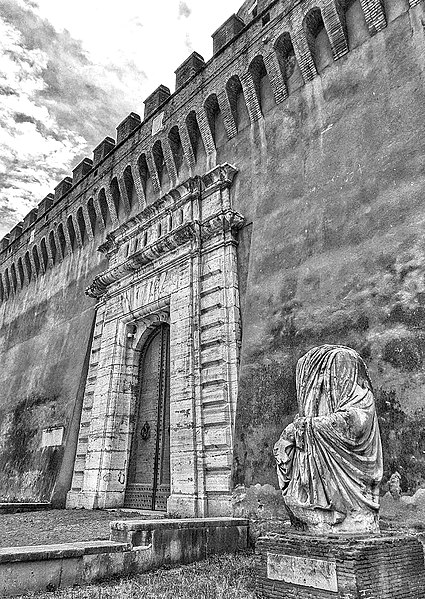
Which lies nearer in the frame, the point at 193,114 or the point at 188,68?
the point at 193,114

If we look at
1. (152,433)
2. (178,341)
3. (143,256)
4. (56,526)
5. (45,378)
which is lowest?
(56,526)

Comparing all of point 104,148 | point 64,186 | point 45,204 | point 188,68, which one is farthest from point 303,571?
point 45,204

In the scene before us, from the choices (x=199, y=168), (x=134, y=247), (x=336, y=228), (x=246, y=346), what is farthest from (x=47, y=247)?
(x=336, y=228)

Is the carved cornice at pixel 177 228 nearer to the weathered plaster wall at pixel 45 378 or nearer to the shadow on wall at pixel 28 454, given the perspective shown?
the weathered plaster wall at pixel 45 378

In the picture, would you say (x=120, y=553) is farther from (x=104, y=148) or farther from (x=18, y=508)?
(x=104, y=148)

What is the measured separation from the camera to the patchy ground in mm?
6357

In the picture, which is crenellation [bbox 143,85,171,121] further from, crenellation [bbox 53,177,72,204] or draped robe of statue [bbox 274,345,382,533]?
draped robe of statue [bbox 274,345,382,533]

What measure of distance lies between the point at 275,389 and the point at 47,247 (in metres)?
12.0

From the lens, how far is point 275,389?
717cm

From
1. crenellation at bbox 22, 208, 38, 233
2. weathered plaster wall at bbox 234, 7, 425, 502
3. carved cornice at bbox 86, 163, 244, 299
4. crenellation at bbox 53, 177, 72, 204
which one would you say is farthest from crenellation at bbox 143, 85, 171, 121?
crenellation at bbox 22, 208, 38, 233

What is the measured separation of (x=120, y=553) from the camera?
4.86 m

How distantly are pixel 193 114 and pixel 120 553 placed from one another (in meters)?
9.20

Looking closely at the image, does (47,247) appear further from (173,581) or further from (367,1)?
(173,581)

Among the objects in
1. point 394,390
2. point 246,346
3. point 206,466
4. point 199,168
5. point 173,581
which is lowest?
point 173,581
